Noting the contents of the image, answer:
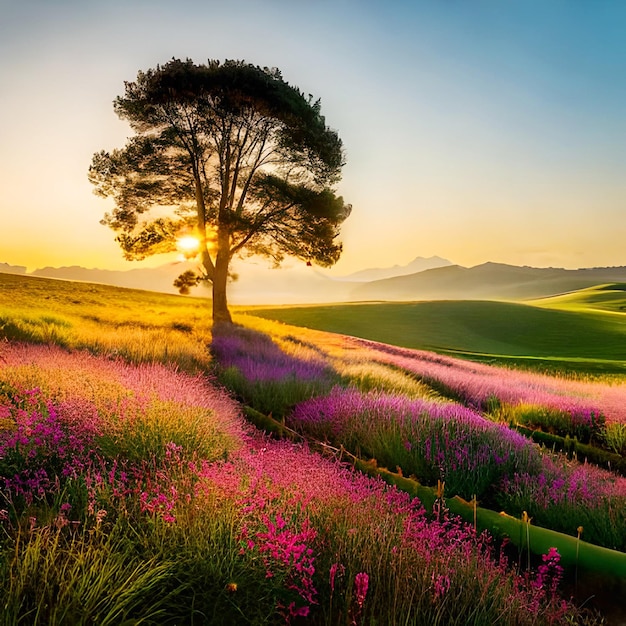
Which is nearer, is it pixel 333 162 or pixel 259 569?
pixel 259 569

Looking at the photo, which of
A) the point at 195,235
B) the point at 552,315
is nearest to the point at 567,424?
the point at 195,235

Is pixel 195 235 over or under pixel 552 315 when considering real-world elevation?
over

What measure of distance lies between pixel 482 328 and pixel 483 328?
4.1 inches

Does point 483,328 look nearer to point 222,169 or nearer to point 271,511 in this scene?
point 222,169

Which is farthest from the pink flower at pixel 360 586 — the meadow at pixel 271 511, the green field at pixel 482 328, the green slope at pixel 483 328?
the green slope at pixel 483 328

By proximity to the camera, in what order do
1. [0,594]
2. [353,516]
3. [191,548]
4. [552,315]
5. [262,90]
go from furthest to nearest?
[552,315] → [262,90] → [353,516] → [191,548] → [0,594]

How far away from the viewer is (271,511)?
242 centimetres

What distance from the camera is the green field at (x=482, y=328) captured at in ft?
119

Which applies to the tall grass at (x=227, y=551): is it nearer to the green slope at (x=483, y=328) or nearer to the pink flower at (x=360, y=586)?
the pink flower at (x=360, y=586)

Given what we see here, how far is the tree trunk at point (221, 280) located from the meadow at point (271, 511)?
454 inches

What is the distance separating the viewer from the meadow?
1.94 m

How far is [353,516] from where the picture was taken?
2580mm

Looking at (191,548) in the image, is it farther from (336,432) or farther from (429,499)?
(336,432)

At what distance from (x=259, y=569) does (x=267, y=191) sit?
17015 millimetres
